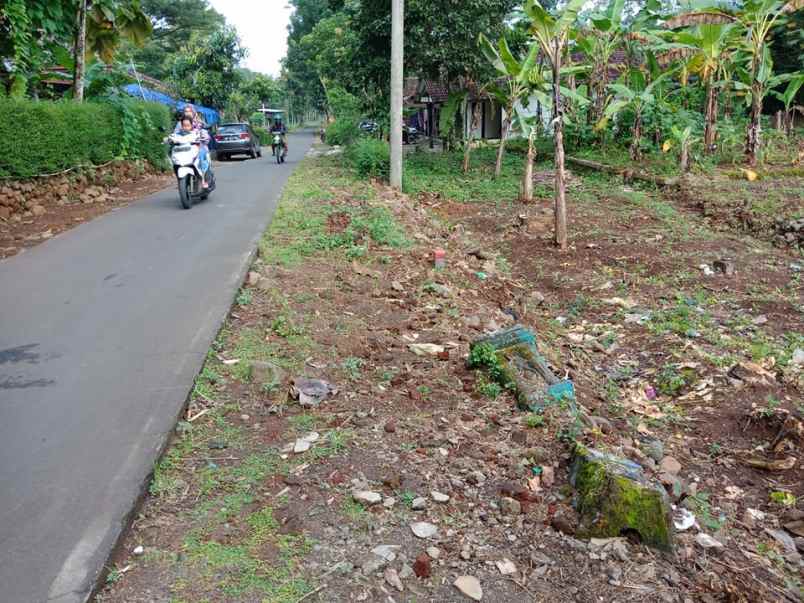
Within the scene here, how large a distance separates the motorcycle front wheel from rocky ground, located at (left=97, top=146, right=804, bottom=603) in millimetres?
4285

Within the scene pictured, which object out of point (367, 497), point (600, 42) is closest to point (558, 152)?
point (367, 497)

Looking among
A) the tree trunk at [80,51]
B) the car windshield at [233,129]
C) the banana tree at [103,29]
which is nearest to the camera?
the tree trunk at [80,51]

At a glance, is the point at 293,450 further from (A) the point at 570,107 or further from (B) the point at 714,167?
(A) the point at 570,107

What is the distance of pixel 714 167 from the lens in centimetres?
1523

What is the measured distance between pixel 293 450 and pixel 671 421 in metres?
2.93

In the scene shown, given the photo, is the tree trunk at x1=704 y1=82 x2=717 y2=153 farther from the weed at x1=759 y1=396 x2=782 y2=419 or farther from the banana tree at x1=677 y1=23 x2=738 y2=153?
the weed at x1=759 y1=396 x2=782 y2=419

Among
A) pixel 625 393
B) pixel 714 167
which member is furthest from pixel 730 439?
pixel 714 167

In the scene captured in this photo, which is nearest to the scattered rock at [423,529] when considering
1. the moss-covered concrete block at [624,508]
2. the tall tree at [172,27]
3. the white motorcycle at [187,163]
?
the moss-covered concrete block at [624,508]

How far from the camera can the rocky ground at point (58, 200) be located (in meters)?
9.92

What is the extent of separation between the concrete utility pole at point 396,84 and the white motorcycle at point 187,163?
407cm

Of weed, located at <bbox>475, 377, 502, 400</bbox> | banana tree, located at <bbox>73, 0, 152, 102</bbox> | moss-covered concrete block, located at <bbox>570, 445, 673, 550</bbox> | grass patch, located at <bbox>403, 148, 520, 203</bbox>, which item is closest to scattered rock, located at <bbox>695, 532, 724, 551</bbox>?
moss-covered concrete block, located at <bbox>570, 445, 673, 550</bbox>

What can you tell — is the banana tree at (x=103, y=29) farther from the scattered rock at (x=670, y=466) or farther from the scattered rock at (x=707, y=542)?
the scattered rock at (x=707, y=542)

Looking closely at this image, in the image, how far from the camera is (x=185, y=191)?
12.0m

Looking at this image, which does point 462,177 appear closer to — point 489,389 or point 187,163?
point 187,163
